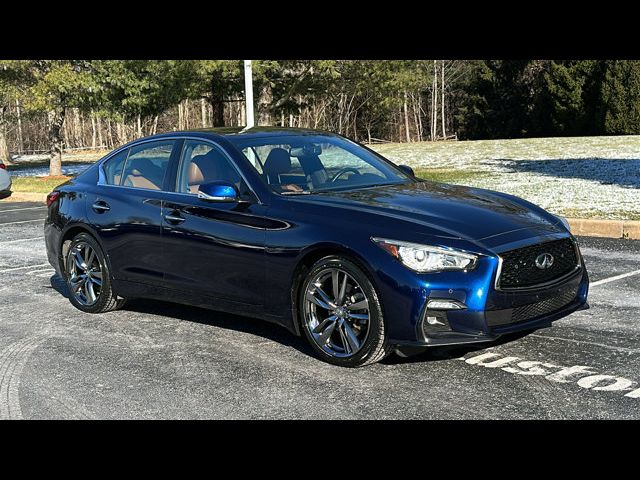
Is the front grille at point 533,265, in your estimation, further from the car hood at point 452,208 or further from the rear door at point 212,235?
the rear door at point 212,235

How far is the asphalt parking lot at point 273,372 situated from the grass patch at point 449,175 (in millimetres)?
12022

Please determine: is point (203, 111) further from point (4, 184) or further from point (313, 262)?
point (313, 262)

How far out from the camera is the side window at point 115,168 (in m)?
7.59

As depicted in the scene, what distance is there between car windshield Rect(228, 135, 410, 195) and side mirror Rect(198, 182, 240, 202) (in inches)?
10.3

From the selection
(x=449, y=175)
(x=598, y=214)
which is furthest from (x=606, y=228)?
(x=449, y=175)

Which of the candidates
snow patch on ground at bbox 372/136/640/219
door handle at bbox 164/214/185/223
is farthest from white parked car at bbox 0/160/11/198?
door handle at bbox 164/214/185/223

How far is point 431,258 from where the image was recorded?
17.6 feet

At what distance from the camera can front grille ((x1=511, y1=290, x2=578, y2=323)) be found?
5457 mm

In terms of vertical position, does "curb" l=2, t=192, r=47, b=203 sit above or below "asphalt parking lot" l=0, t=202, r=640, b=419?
above

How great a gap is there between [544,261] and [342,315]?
1343mm

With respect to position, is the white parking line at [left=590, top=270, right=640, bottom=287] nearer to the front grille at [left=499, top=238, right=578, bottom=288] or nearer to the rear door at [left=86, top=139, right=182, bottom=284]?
the front grille at [left=499, top=238, right=578, bottom=288]

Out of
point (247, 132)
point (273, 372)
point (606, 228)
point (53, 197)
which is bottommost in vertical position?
point (273, 372)
